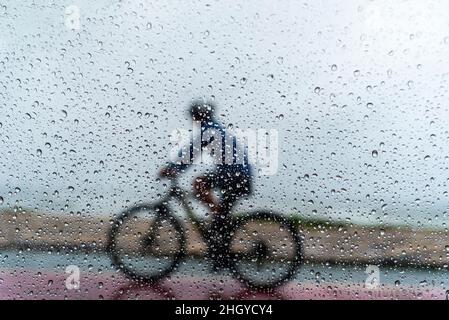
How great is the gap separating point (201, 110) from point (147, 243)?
0.42m

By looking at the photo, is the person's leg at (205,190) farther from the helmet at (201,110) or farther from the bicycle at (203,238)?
the helmet at (201,110)

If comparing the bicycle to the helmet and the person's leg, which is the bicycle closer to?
the person's leg

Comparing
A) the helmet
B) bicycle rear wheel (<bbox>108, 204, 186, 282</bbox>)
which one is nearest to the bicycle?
bicycle rear wheel (<bbox>108, 204, 186, 282</bbox>)

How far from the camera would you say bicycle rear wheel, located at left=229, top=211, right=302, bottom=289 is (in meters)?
1.48

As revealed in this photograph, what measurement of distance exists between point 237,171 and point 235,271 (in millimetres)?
287

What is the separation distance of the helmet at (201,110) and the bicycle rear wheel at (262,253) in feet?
1.01

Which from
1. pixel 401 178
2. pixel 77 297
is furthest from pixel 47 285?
pixel 401 178

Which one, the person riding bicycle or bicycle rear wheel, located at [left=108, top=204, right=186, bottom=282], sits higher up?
the person riding bicycle

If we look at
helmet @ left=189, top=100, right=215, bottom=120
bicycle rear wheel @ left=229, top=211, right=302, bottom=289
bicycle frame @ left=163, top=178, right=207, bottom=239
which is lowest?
bicycle rear wheel @ left=229, top=211, right=302, bottom=289

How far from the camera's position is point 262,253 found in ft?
4.97

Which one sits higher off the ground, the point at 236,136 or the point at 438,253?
the point at 236,136

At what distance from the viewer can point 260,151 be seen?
4.84 ft
